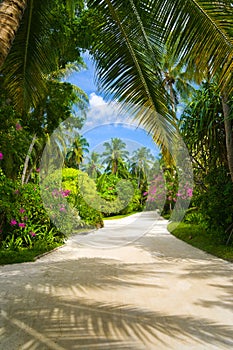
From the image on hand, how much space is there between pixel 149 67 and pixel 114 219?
1539 centimetres

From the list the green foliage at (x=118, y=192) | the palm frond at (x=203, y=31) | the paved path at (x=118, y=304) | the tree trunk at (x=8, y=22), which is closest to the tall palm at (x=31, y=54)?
the tree trunk at (x=8, y=22)

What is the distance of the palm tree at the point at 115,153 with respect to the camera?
5.56 m

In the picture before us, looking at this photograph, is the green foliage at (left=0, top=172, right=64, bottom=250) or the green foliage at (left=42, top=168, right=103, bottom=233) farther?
the green foliage at (left=42, top=168, right=103, bottom=233)

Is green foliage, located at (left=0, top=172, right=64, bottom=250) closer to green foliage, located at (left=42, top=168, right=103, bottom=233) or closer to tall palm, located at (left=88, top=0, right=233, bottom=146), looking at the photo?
green foliage, located at (left=42, top=168, right=103, bottom=233)

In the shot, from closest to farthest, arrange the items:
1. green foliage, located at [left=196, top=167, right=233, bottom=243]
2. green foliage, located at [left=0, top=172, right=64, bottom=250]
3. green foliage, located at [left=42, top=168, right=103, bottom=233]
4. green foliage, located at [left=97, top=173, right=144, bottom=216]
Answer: green foliage, located at [left=97, top=173, right=144, bottom=216]
green foliage, located at [left=0, top=172, right=64, bottom=250]
green foliage, located at [left=196, top=167, right=233, bottom=243]
green foliage, located at [left=42, top=168, right=103, bottom=233]

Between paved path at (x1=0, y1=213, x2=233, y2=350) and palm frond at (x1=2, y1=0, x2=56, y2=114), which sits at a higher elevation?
palm frond at (x1=2, y1=0, x2=56, y2=114)

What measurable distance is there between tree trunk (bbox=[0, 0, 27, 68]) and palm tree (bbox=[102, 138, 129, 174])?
2825mm

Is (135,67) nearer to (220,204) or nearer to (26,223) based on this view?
(220,204)

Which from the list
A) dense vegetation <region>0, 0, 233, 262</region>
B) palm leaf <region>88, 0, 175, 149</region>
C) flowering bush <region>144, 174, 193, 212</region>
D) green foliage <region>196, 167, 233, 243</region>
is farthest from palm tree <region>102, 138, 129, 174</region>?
green foliage <region>196, 167, 233, 243</region>

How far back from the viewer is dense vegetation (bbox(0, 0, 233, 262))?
3279mm

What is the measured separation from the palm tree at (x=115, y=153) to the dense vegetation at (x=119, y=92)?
3 cm

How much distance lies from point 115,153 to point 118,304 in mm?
3260

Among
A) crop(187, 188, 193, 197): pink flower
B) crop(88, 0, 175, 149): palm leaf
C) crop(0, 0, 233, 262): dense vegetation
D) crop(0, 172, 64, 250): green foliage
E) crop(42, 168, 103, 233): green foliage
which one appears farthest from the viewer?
crop(187, 188, 193, 197): pink flower

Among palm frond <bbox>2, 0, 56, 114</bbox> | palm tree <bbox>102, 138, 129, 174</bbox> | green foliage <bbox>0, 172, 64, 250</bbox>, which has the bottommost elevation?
green foliage <bbox>0, 172, 64, 250</bbox>
